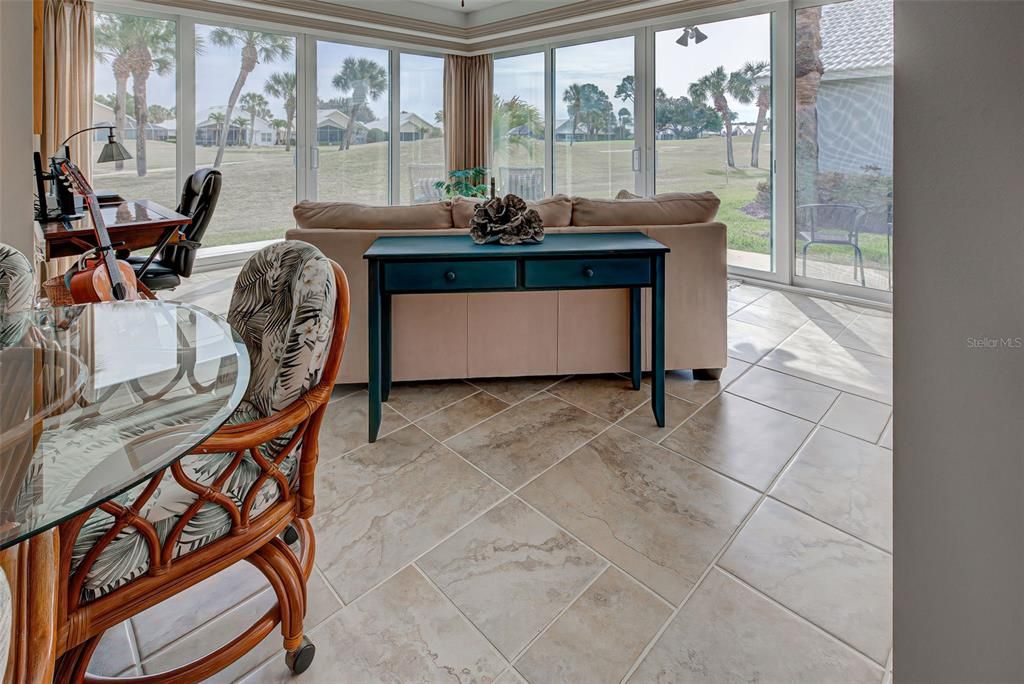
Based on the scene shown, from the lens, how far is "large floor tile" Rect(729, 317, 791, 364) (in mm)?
3193

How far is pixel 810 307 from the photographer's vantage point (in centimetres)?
418

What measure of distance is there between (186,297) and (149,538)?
404 centimetres

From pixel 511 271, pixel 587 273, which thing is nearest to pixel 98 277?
pixel 511 271

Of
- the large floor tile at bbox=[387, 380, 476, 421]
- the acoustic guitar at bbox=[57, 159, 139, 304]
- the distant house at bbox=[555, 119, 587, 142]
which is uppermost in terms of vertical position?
the distant house at bbox=[555, 119, 587, 142]

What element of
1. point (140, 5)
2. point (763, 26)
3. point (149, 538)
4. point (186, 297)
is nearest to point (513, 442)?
point (149, 538)

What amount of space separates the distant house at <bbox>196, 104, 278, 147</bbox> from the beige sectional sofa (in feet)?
11.4

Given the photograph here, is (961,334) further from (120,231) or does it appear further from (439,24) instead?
(439,24)

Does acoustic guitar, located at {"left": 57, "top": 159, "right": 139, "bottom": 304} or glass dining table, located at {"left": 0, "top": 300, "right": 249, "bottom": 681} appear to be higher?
acoustic guitar, located at {"left": 57, "top": 159, "right": 139, "bottom": 304}

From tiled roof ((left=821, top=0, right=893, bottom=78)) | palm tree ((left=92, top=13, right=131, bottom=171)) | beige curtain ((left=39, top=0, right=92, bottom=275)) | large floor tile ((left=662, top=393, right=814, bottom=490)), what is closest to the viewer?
large floor tile ((left=662, top=393, right=814, bottom=490))

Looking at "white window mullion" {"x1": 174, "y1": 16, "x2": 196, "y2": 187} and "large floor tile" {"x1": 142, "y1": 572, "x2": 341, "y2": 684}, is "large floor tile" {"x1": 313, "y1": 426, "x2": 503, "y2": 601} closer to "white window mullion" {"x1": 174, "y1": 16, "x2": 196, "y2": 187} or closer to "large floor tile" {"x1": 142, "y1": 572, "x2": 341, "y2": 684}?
"large floor tile" {"x1": 142, "y1": 572, "x2": 341, "y2": 684}

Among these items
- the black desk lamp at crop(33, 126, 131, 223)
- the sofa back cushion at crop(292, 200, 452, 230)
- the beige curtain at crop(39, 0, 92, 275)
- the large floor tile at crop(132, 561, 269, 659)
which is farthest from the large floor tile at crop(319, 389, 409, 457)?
the beige curtain at crop(39, 0, 92, 275)

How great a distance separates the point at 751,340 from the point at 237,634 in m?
3.14

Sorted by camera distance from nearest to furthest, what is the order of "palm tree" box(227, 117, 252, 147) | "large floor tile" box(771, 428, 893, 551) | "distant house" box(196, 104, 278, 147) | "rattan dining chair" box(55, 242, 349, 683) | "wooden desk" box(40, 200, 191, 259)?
"rattan dining chair" box(55, 242, 349, 683) < "large floor tile" box(771, 428, 893, 551) < "wooden desk" box(40, 200, 191, 259) < "distant house" box(196, 104, 278, 147) < "palm tree" box(227, 117, 252, 147)

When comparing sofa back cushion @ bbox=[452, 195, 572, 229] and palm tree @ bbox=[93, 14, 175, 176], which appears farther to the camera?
palm tree @ bbox=[93, 14, 175, 176]
